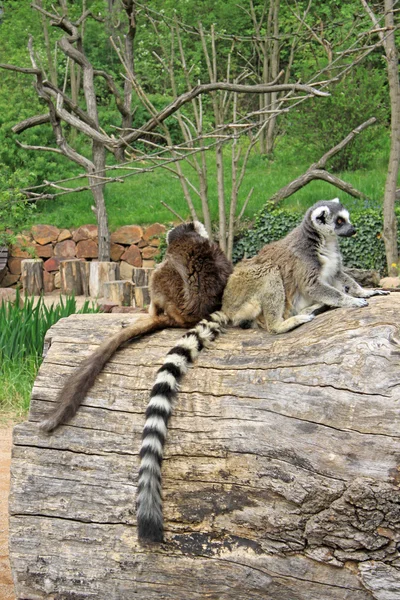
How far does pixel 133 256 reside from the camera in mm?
14984

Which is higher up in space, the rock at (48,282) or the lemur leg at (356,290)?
the lemur leg at (356,290)

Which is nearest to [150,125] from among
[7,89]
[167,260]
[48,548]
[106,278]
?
[106,278]

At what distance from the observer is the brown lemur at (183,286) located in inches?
161

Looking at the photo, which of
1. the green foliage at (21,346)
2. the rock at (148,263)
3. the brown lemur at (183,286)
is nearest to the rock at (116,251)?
the rock at (148,263)

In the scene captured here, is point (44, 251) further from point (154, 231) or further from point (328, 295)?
point (328, 295)

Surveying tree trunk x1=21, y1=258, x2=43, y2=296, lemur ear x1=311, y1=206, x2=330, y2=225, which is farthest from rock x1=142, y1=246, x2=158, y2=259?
lemur ear x1=311, y1=206, x2=330, y2=225

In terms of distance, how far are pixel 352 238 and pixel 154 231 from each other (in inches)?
170

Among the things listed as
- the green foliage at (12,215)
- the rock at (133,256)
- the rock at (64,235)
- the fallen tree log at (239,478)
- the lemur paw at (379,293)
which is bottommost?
the fallen tree log at (239,478)

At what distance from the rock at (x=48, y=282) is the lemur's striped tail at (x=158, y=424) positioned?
11394 mm

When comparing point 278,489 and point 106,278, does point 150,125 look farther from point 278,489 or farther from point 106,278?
point 278,489

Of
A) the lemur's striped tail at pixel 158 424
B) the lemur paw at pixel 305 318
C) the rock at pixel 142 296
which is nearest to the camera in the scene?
the lemur's striped tail at pixel 158 424

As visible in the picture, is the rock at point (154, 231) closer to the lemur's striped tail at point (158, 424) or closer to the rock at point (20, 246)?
the rock at point (20, 246)

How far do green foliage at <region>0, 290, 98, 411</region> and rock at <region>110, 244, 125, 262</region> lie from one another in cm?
733

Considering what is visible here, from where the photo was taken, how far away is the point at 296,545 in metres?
3.08
